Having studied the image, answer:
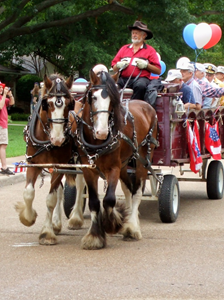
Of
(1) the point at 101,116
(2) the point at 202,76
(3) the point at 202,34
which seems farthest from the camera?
(2) the point at 202,76

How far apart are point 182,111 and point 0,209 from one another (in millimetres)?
3279

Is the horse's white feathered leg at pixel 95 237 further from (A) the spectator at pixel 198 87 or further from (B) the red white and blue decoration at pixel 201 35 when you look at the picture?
(B) the red white and blue decoration at pixel 201 35

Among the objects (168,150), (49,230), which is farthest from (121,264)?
(168,150)

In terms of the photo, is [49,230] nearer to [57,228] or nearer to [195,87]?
[57,228]

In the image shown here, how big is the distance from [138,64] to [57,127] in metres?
2.22

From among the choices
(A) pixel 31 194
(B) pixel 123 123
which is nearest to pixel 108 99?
(B) pixel 123 123

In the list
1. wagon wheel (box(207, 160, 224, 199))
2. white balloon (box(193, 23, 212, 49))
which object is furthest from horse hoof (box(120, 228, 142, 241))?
white balloon (box(193, 23, 212, 49))

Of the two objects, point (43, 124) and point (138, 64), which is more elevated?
point (138, 64)

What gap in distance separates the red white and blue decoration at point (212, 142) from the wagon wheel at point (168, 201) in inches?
66.4

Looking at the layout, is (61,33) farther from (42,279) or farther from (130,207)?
(42,279)

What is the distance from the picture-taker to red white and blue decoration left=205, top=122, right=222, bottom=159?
997 centimetres

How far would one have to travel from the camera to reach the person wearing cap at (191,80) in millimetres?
9727

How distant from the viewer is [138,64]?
8.27 metres

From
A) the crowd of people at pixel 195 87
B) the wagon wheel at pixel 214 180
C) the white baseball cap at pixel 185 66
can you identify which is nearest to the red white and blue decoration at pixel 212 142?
the wagon wheel at pixel 214 180
